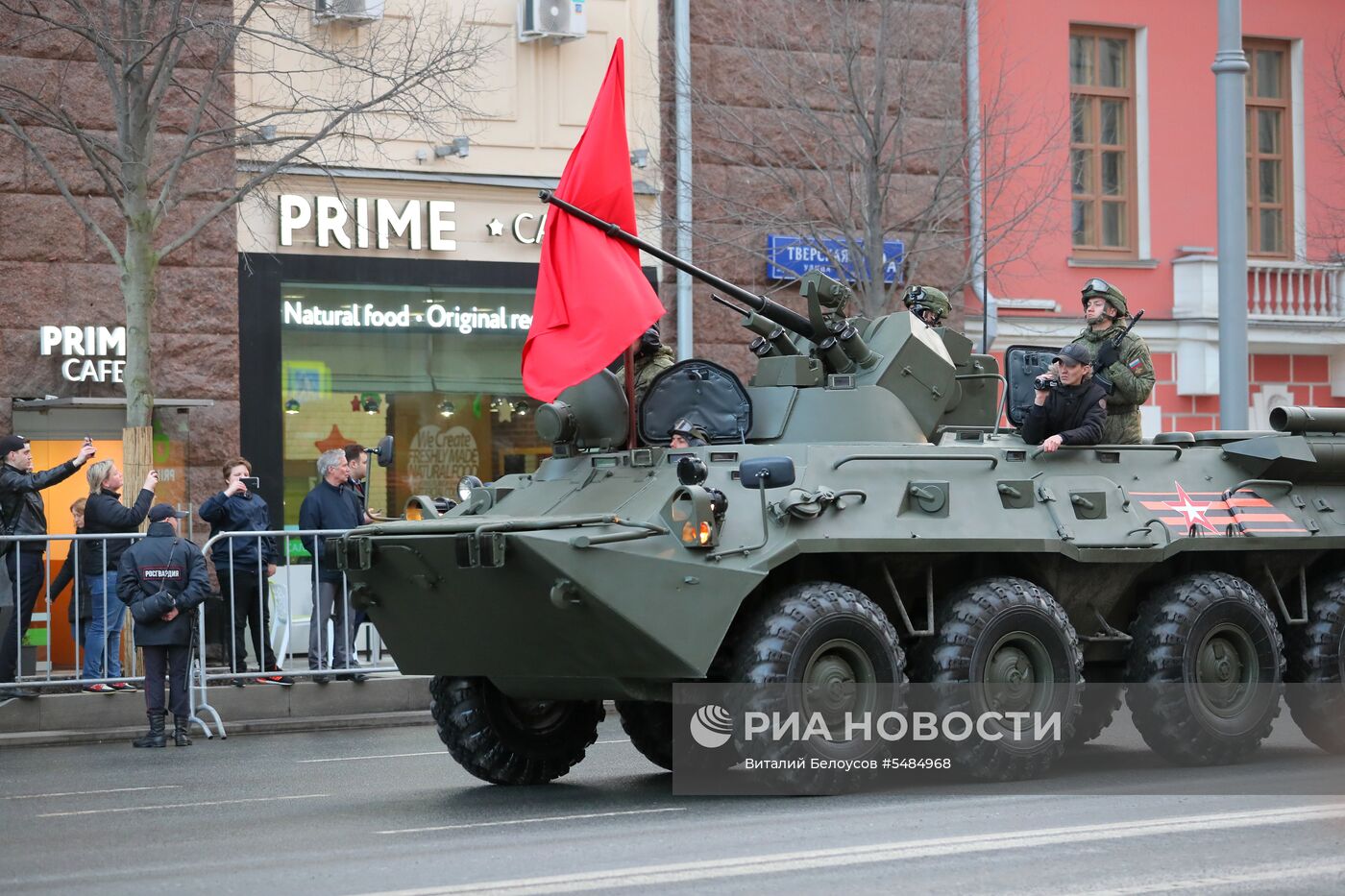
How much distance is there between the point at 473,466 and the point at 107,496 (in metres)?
4.93

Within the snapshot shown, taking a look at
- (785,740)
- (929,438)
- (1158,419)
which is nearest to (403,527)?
(785,740)

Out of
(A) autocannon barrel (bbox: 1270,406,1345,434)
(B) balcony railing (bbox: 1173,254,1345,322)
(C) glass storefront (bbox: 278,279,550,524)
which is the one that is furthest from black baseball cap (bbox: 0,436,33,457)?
(B) balcony railing (bbox: 1173,254,1345,322)

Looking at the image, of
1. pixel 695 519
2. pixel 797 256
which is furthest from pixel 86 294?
pixel 695 519

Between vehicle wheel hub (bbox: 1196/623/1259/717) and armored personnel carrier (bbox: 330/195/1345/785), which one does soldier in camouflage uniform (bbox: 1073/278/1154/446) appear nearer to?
armored personnel carrier (bbox: 330/195/1345/785)

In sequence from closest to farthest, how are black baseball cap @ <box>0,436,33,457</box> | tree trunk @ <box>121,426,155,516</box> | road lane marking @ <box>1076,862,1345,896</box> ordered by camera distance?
road lane marking @ <box>1076,862,1345,896</box>
black baseball cap @ <box>0,436,33,457</box>
tree trunk @ <box>121,426,155,516</box>

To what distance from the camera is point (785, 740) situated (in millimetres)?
9711

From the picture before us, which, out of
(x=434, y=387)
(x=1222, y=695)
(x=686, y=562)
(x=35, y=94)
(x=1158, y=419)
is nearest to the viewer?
(x=686, y=562)

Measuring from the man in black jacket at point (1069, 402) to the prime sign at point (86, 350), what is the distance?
8.93 m

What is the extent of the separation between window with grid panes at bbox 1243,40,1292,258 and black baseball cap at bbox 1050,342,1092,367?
39.7ft

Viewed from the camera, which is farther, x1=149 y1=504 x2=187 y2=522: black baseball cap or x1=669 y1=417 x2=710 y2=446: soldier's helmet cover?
x1=149 y1=504 x2=187 y2=522: black baseball cap

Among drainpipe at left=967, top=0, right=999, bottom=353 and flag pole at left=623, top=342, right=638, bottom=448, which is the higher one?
drainpipe at left=967, top=0, right=999, bottom=353

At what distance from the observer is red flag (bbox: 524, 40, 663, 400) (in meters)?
11.0

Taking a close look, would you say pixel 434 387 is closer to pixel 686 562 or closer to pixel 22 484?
pixel 22 484

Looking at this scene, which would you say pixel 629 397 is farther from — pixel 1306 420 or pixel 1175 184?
pixel 1175 184
